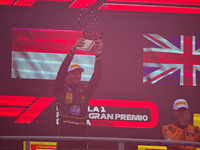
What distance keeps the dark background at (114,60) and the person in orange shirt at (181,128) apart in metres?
0.11

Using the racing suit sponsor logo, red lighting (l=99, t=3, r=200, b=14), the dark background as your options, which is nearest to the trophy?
the dark background

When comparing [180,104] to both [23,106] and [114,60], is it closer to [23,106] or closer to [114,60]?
[114,60]

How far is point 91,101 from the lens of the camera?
4289 mm

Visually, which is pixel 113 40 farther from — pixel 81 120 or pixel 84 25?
pixel 81 120

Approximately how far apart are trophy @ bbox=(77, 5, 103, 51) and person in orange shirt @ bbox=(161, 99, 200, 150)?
142 cm

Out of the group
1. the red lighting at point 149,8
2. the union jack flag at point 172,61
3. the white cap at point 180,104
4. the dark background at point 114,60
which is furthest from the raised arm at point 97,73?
the white cap at point 180,104

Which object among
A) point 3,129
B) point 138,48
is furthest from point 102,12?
point 3,129

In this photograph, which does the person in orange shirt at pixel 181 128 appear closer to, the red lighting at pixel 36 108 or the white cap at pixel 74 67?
the white cap at pixel 74 67

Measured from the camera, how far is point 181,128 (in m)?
3.98

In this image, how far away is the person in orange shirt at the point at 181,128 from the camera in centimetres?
394

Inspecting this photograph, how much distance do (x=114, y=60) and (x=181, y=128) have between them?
127 cm

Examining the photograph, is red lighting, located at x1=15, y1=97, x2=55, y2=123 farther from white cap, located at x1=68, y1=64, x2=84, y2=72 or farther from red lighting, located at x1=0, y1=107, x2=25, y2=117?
white cap, located at x1=68, y1=64, x2=84, y2=72

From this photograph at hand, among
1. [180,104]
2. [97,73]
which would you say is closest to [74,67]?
[97,73]

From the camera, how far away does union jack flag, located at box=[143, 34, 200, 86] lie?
4.37 metres
